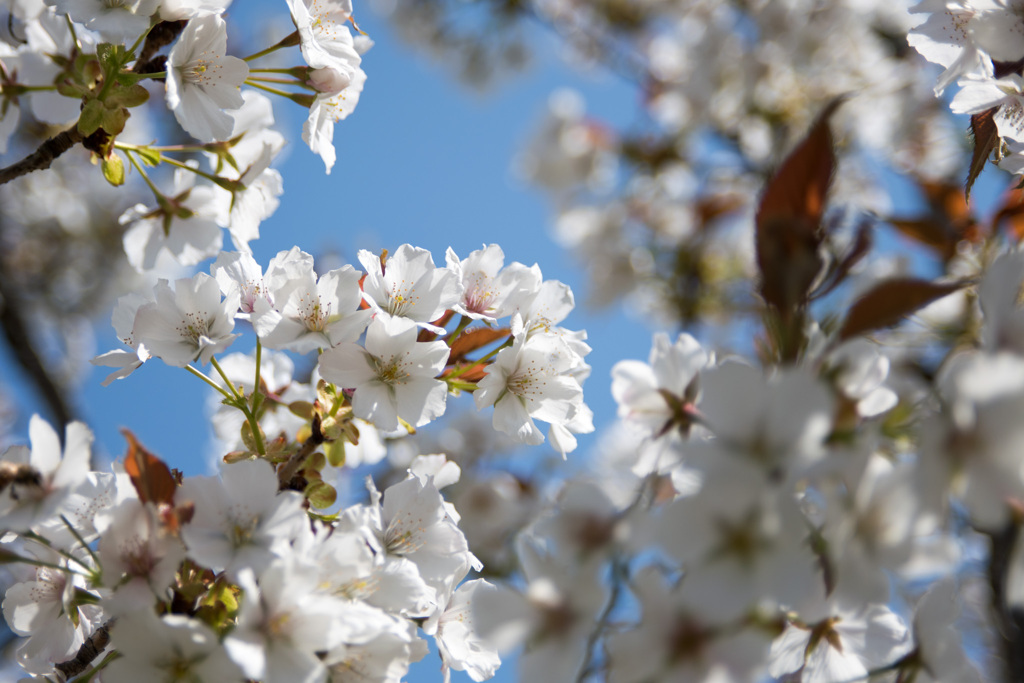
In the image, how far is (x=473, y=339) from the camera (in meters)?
0.83

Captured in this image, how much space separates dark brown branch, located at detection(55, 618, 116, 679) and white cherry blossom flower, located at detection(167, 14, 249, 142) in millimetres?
616

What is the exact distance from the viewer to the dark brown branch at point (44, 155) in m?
0.87

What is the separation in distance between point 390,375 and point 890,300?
0.49 m

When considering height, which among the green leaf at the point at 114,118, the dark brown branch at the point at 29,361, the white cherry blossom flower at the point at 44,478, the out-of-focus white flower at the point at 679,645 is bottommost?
the dark brown branch at the point at 29,361

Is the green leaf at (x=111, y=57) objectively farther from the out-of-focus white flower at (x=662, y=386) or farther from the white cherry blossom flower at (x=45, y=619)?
the out-of-focus white flower at (x=662, y=386)

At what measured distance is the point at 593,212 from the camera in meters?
3.57

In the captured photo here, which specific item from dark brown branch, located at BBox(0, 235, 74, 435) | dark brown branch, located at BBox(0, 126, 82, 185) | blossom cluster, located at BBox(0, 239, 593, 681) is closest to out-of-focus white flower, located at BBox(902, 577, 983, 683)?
blossom cluster, located at BBox(0, 239, 593, 681)

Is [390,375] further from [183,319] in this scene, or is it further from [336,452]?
[183,319]

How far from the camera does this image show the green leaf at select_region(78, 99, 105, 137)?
834 mm

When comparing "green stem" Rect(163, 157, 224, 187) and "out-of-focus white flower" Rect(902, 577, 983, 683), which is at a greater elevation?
"green stem" Rect(163, 157, 224, 187)

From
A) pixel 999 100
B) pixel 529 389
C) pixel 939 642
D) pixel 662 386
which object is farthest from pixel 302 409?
pixel 999 100

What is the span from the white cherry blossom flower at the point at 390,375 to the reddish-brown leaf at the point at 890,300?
417mm

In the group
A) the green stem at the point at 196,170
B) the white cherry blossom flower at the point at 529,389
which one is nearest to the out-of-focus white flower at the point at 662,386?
the white cherry blossom flower at the point at 529,389

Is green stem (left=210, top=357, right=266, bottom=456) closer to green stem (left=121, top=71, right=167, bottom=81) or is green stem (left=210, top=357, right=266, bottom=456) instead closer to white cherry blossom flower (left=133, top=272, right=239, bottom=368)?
white cherry blossom flower (left=133, top=272, right=239, bottom=368)
